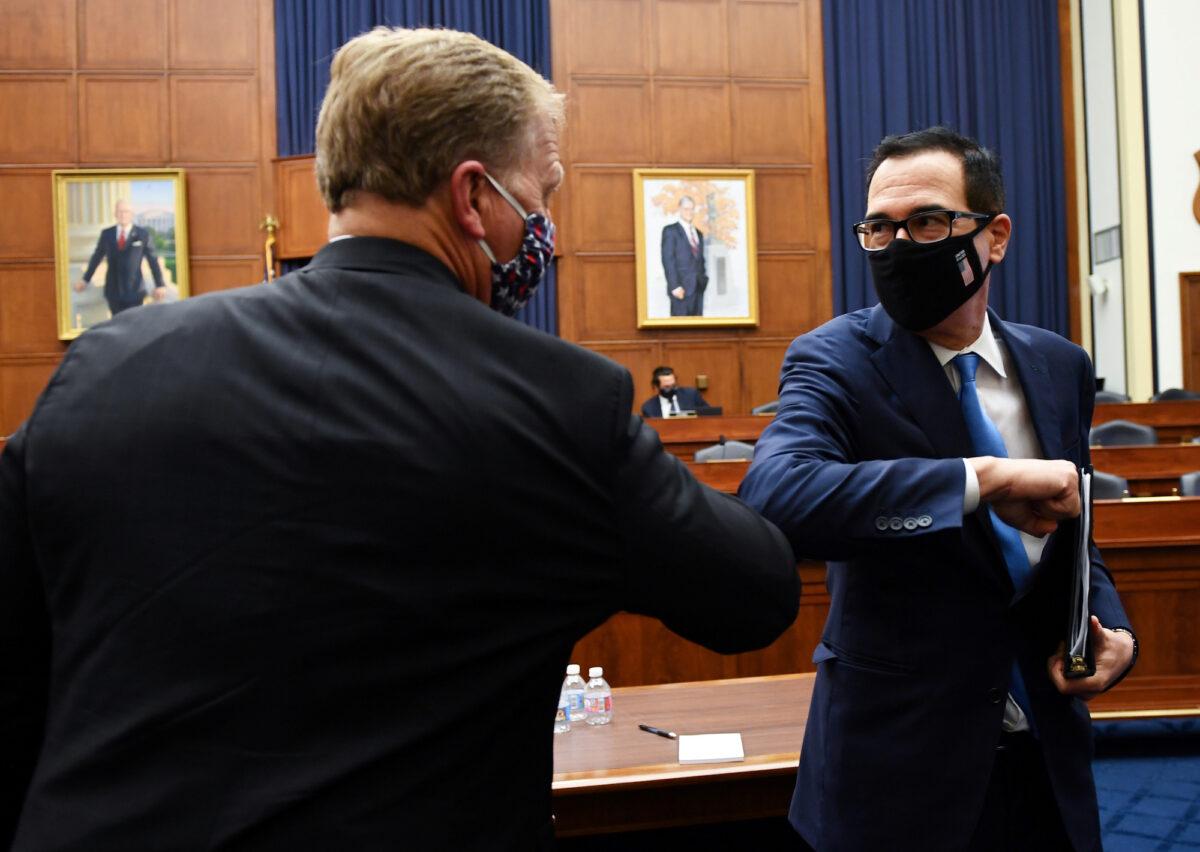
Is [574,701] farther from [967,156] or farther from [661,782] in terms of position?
[967,156]

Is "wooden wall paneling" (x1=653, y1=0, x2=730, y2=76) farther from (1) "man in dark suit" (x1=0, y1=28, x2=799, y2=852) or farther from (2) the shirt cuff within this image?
(1) "man in dark suit" (x1=0, y1=28, x2=799, y2=852)

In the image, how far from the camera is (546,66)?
39.0ft

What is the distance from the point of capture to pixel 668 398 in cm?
1075

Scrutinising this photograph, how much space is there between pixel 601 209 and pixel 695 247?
110 centimetres

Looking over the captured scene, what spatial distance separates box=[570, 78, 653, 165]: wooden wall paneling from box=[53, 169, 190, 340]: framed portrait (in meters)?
4.24

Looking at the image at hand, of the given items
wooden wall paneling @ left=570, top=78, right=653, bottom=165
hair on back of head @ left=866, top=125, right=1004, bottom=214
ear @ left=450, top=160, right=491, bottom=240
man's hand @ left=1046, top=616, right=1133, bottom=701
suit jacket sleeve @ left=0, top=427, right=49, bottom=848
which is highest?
wooden wall paneling @ left=570, top=78, right=653, bottom=165

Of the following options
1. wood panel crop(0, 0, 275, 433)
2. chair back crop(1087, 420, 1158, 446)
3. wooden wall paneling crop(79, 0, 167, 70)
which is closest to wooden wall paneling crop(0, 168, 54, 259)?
wood panel crop(0, 0, 275, 433)

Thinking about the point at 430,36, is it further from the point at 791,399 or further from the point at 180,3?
the point at 180,3

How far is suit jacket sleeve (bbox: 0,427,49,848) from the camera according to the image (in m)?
1.02

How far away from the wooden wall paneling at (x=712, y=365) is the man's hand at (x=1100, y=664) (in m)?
10.4

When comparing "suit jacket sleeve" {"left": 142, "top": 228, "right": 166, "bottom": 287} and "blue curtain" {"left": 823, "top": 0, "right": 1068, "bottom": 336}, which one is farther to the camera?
"blue curtain" {"left": 823, "top": 0, "right": 1068, "bottom": 336}

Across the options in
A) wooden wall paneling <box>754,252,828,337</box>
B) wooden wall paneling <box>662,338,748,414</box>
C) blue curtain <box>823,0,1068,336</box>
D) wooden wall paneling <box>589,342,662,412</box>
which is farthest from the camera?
blue curtain <box>823,0,1068,336</box>

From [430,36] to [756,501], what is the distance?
731 millimetres

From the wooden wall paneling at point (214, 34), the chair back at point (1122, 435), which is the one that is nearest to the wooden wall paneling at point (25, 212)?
the wooden wall paneling at point (214, 34)
